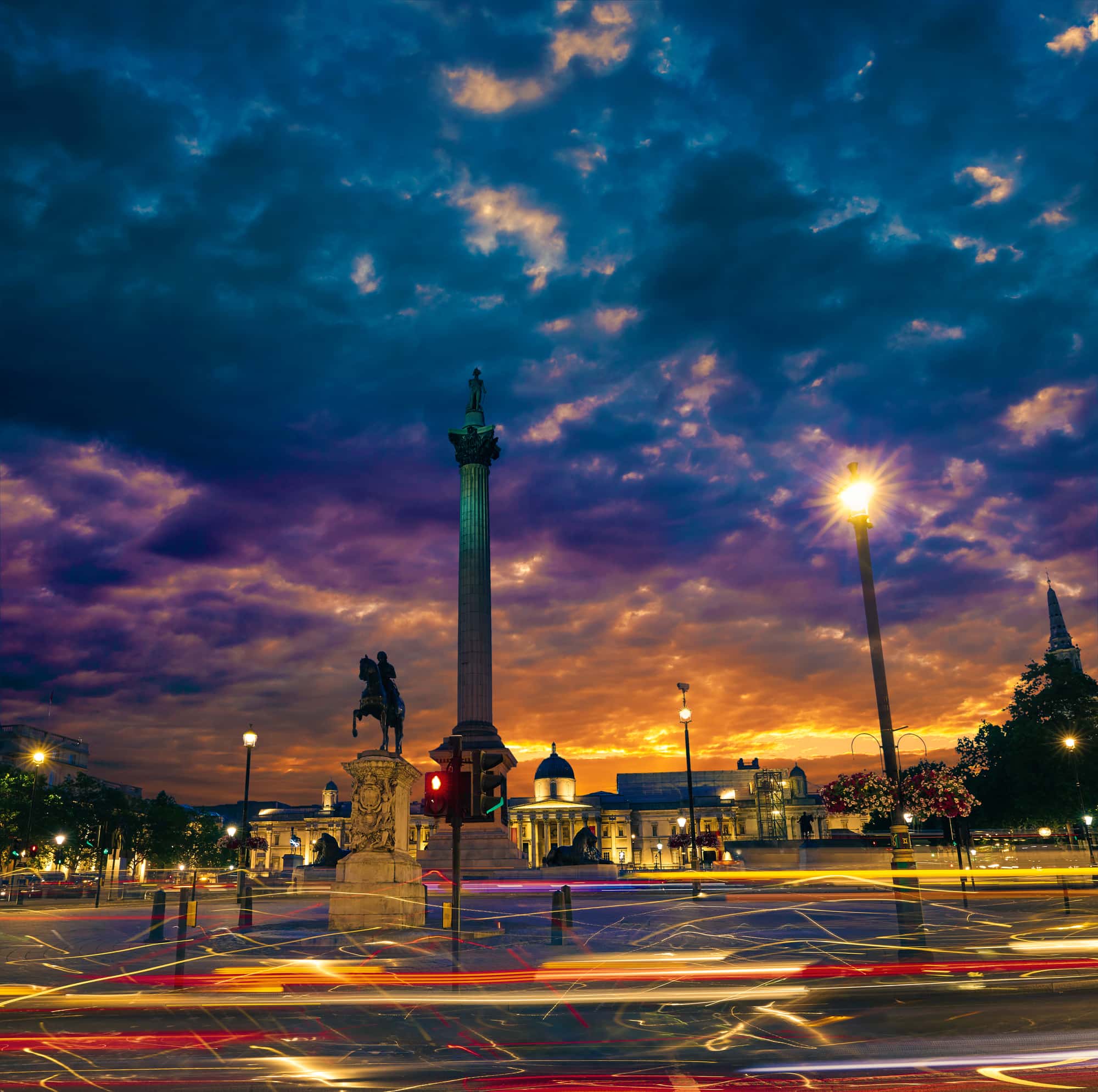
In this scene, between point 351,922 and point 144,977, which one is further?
point 351,922

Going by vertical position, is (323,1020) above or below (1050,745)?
below

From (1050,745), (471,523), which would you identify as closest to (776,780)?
(1050,745)

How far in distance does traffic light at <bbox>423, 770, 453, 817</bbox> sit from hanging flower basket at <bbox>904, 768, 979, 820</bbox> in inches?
363

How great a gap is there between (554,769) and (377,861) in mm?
125631

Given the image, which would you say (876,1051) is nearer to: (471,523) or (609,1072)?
(609,1072)

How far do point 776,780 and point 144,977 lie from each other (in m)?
149

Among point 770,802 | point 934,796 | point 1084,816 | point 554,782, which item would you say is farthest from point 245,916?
point 770,802

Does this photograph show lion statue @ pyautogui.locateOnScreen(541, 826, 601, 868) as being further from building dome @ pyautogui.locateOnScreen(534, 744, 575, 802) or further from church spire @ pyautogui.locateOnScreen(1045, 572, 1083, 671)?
church spire @ pyautogui.locateOnScreen(1045, 572, 1083, 671)

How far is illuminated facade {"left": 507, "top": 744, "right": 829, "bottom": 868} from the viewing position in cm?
13900

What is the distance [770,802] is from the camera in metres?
153

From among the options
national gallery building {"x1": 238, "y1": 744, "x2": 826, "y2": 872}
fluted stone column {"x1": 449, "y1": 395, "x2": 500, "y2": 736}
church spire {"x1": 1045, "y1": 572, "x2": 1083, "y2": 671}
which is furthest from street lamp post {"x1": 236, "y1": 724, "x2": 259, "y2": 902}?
church spire {"x1": 1045, "y1": 572, "x2": 1083, "y2": 671}

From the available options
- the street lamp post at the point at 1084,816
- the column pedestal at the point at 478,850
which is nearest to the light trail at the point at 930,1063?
the street lamp post at the point at 1084,816

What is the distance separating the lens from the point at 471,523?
7106 centimetres

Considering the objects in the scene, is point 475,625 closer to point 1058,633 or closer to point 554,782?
point 554,782
